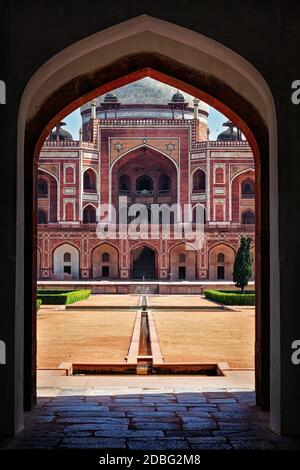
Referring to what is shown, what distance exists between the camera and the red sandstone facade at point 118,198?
2775 cm

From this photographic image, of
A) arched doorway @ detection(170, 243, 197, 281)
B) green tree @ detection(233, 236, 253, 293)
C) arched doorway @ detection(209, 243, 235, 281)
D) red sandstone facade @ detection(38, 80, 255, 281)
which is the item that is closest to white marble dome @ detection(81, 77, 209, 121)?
red sandstone facade @ detection(38, 80, 255, 281)

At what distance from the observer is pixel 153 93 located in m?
34.5

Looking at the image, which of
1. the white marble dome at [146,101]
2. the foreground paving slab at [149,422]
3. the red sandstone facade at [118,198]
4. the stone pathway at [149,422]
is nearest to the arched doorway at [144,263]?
the red sandstone facade at [118,198]

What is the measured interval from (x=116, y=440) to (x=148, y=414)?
0.76m

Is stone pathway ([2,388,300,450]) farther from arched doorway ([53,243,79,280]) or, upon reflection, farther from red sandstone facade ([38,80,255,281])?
arched doorway ([53,243,79,280])

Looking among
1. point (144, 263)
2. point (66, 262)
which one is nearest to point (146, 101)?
point (144, 263)

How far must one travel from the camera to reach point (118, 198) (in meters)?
30.4

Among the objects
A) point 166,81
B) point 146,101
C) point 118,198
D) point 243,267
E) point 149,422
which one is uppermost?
point 146,101

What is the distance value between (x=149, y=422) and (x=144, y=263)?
84.4ft

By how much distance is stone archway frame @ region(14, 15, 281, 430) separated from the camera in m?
3.94

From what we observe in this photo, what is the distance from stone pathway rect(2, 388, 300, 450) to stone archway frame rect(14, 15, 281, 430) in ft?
0.77

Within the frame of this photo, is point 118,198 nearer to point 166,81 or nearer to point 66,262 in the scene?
point 66,262

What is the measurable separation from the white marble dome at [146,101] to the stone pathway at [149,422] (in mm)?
30058

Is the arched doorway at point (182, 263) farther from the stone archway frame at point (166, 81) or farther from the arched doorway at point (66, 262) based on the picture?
the stone archway frame at point (166, 81)
